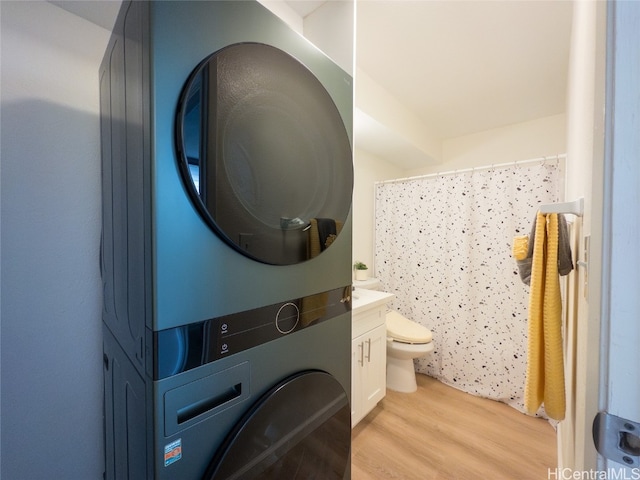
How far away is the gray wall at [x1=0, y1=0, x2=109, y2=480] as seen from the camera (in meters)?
0.77

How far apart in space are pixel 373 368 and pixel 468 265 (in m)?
1.17

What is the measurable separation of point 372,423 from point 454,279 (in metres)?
→ 1.29

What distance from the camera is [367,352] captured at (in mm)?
1620

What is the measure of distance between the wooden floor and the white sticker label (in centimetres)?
129

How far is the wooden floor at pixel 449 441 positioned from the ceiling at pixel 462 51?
7.03ft

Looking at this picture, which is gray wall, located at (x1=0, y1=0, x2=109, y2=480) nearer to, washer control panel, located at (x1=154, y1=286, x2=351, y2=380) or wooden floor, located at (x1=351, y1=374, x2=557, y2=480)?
washer control panel, located at (x1=154, y1=286, x2=351, y2=380)

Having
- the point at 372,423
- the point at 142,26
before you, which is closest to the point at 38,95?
the point at 142,26

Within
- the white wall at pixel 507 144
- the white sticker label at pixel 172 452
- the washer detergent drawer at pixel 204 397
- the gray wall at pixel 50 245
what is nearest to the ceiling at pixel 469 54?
the white wall at pixel 507 144

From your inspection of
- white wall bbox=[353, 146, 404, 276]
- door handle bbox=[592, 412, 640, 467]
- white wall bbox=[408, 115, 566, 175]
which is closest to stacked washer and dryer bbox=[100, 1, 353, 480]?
door handle bbox=[592, 412, 640, 467]

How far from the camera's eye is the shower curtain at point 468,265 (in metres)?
1.94

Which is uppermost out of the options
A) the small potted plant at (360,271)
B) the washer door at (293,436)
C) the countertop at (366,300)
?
the small potted plant at (360,271)

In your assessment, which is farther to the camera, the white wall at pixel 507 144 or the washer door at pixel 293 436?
the white wall at pixel 507 144

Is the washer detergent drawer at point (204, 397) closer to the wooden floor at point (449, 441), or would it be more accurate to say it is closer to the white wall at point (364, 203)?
the wooden floor at point (449, 441)

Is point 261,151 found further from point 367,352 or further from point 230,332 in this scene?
point 367,352
